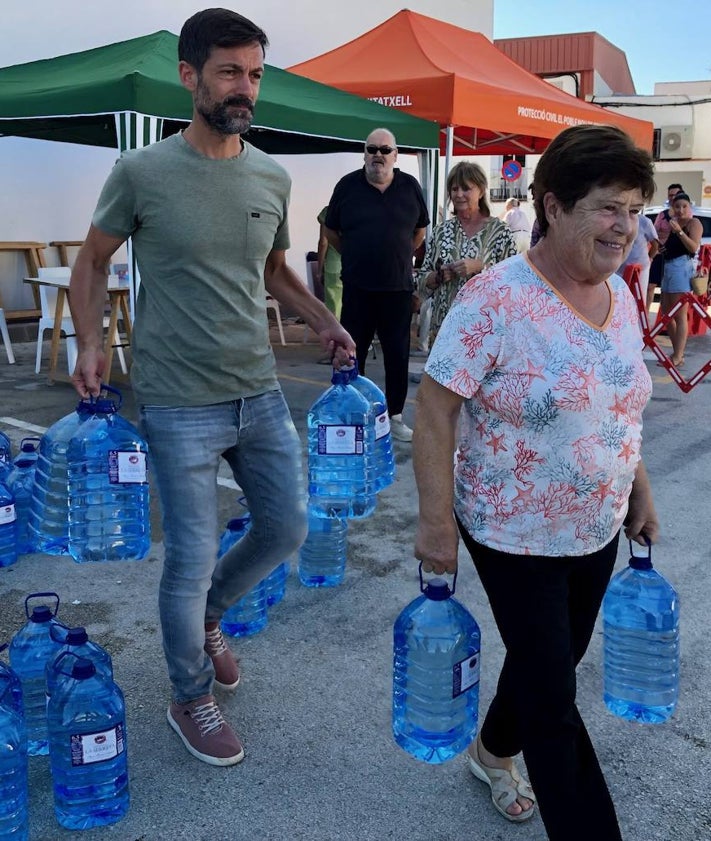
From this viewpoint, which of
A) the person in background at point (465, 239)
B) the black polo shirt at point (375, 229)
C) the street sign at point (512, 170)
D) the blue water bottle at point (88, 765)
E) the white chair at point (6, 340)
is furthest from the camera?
the street sign at point (512, 170)

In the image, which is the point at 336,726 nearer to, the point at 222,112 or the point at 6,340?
the point at 222,112

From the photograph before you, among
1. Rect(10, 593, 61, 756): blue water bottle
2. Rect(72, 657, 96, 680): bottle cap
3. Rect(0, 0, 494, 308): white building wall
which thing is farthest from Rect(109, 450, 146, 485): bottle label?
Rect(0, 0, 494, 308): white building wall

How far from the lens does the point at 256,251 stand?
268 cm

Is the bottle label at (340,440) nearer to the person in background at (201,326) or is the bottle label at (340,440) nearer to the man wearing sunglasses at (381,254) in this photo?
the person in background at (201,326)

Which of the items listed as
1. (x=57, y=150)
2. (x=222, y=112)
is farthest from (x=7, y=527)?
(x=57, y=150)

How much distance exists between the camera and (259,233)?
2668 millimetres

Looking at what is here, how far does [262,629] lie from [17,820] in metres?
1.37

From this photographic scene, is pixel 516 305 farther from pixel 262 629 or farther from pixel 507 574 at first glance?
pixel 262 629

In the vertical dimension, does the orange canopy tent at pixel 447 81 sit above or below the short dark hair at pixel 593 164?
above

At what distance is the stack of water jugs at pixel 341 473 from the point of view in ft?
12.2

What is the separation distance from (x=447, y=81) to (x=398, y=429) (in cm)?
423

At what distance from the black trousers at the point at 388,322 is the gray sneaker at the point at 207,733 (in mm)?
3715

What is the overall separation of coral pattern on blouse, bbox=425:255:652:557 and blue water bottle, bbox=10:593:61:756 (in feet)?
4.87

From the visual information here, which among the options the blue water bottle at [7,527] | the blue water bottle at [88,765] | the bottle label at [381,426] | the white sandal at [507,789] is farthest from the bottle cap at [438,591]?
the blue water bottle at [7,527]
